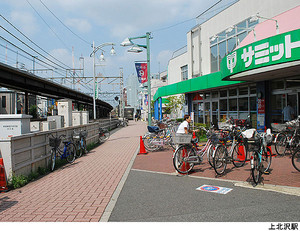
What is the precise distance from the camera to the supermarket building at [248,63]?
Result: 9.57 m

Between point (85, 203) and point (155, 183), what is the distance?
6.52 feet

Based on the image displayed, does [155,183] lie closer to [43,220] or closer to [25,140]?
[43,220]

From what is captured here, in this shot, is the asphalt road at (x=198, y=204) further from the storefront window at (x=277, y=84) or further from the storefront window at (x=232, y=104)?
the storefront window at (x=232, y=104)

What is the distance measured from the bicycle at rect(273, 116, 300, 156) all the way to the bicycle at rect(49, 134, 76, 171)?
7450 mm

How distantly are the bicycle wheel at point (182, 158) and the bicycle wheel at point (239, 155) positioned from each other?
4.19 ft

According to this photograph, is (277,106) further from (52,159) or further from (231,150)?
(52,159)

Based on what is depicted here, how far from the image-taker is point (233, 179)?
6.38 metres

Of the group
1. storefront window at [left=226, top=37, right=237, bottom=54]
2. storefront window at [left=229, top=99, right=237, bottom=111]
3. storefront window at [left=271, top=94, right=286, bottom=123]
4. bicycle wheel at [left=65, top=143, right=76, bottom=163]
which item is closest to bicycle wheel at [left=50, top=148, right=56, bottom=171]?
bicycle wheel at [left=65, top=143, right=76, bottom=163]

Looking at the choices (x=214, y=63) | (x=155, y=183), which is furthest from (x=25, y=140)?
(x=214, y=63)

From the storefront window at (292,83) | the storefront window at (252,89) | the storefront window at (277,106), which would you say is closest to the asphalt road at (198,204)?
the storefront window at (292,83)

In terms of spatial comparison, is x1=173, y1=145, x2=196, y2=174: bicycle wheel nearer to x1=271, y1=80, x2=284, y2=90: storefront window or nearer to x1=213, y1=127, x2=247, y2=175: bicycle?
x1=213, y1=127, x2=247, y2=175: bicycle

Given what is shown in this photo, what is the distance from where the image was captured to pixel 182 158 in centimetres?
697

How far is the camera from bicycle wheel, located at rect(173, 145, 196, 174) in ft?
22.8

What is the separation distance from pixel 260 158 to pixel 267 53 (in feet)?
17.1
